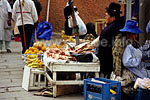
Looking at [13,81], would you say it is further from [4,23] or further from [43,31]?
[43,31]

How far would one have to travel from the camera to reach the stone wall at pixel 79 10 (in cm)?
1644

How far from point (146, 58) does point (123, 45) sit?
0.66 metres

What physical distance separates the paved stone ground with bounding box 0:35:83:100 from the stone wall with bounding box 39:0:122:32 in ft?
14.0

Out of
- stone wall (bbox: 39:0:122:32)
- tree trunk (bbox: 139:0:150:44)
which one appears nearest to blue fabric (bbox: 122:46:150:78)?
tree trunk (bbox: 139:0:150:44)

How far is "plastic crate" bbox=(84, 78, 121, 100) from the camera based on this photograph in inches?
207

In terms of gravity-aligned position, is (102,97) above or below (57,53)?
below

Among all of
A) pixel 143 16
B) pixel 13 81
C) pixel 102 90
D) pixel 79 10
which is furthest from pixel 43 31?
pixel 102 90

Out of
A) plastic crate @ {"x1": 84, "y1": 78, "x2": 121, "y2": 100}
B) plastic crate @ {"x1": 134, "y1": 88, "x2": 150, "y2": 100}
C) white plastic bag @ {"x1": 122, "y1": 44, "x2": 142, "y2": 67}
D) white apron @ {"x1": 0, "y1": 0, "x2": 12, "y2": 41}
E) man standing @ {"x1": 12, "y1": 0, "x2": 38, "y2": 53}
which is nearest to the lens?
plastic crate @ {"x1": 134, "y1": 88, "x2": 150, "y2": 100}

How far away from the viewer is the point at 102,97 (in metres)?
5.29

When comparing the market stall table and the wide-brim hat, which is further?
the wide-brim hat

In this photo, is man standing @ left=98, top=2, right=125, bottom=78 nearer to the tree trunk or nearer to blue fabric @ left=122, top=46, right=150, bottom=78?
blue fabric @ left=122, top=46, right=150, bottom=78

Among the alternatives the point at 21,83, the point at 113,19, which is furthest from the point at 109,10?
the point at 21,83

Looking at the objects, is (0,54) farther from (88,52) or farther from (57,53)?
(88,52)

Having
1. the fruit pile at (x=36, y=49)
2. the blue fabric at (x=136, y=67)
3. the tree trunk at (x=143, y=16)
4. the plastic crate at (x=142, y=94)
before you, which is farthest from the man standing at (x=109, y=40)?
the fruit pile at (x=36, y=49)
